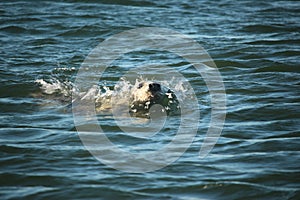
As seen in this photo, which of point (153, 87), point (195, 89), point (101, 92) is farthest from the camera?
point (195, 89)

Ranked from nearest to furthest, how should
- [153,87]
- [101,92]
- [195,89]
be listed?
[153,87]
[101,92]
[195,89]

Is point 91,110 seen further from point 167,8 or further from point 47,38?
point 167,8

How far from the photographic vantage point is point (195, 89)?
9.43 meters

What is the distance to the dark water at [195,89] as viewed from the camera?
573 cm

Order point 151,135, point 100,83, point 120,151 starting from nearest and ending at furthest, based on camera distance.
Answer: point 120,151 → point 151,135 → point 100,83

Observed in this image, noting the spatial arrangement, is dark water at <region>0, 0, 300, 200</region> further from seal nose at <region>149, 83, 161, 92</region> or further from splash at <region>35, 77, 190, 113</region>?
seal nose at <region>149, 83, 161, 92</region>

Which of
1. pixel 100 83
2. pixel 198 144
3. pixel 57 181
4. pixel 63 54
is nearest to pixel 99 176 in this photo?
pixel 57 181

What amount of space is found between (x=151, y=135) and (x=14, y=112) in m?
2.01

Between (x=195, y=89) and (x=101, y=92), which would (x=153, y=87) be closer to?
(x=101, y=92)

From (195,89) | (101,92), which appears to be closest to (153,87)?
(101,92)

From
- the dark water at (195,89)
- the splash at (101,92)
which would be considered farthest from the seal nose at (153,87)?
the dark water at (195,89)

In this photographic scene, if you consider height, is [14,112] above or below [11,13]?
below

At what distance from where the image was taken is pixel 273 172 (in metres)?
6.05

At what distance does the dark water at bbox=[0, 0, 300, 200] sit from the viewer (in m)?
5.73
